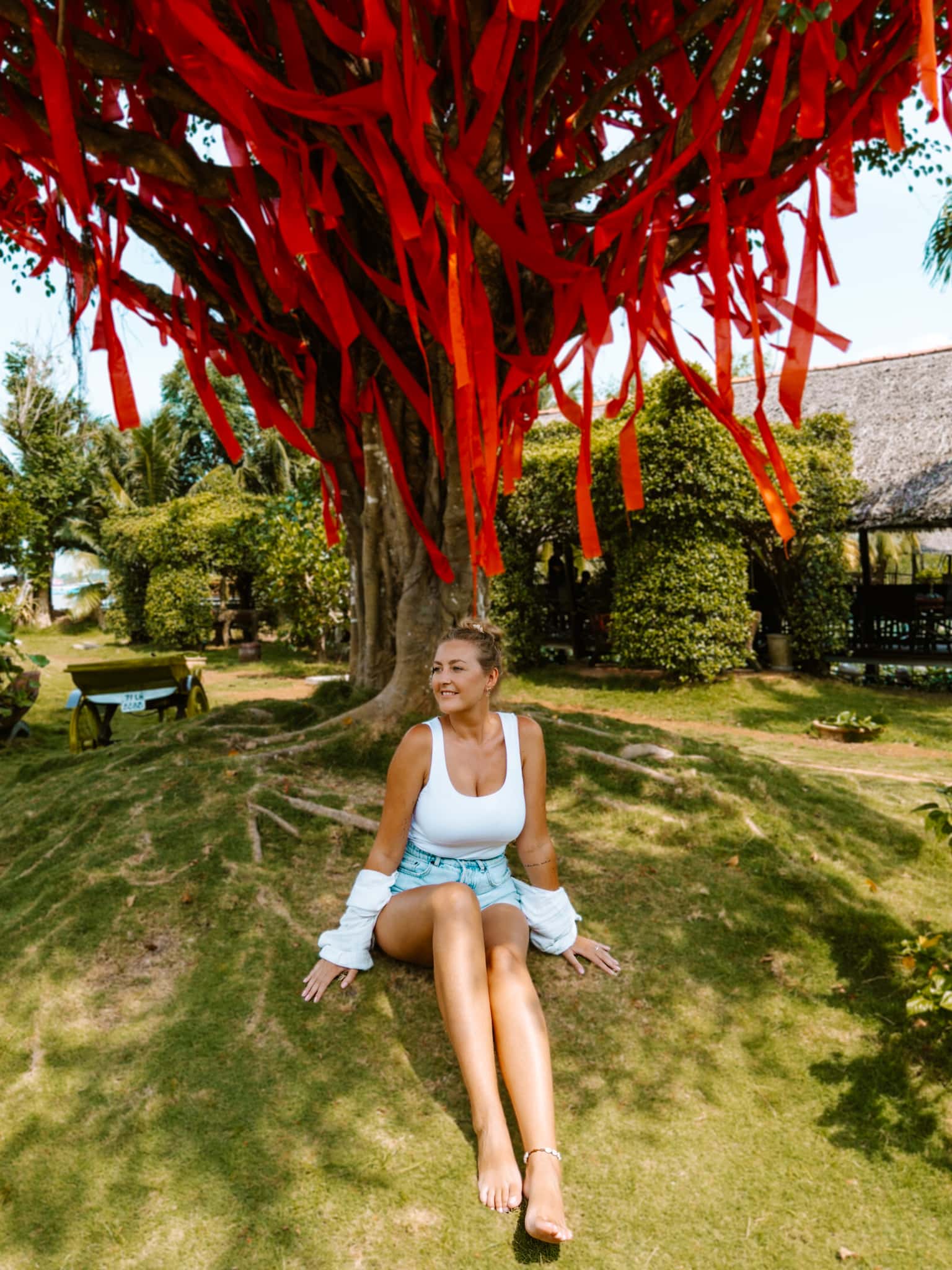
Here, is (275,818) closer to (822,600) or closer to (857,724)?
(857,724)

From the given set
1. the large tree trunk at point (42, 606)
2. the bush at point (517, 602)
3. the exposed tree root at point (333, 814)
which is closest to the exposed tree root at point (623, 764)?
the exposed tree root at point (333, 814)

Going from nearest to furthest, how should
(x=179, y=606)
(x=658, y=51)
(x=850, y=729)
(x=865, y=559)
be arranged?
(x=658, y=51) < (x=850, y=729) < (x=865, y=559) < (x=179, y=606)

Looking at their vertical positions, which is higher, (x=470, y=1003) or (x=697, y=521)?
(x=697, y=521)

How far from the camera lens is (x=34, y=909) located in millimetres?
3699

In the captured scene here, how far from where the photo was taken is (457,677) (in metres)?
2.95

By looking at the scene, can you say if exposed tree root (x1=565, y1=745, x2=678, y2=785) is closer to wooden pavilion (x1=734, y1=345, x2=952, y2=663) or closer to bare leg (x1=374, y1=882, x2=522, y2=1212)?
bare leg (x1=374, y1=882, x2=522, y2=1212)

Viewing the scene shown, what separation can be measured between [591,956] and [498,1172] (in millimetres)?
1055

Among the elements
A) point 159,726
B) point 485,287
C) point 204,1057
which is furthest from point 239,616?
point 204,1057

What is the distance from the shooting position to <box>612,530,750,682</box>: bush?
10.7 m

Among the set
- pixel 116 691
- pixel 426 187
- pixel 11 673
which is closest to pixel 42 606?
pixel 11 673

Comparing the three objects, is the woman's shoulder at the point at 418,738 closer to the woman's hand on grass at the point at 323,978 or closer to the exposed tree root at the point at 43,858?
the woman's hand on grass at the point at 323,978

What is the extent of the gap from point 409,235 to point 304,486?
11498mm

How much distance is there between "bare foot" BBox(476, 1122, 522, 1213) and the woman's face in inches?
50.5

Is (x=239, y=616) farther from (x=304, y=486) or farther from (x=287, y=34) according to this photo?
(x=287, y=34)
